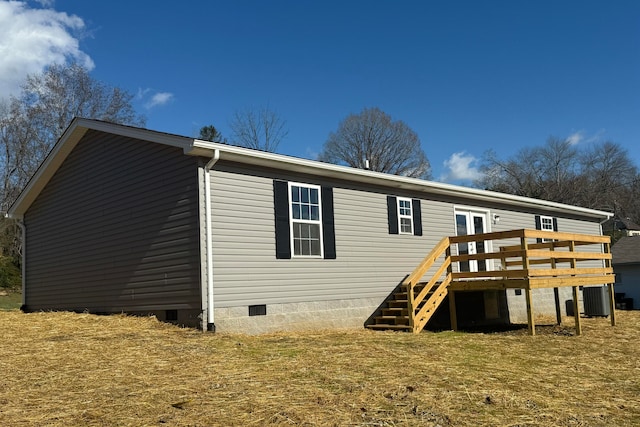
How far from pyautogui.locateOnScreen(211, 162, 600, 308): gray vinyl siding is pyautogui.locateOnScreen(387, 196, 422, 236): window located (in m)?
0.14

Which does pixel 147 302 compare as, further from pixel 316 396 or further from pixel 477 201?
pixel 477 201

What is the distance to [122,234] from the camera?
11.2 meters

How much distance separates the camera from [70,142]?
12695 millimetres

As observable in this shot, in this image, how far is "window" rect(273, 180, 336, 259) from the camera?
1045 centimetres

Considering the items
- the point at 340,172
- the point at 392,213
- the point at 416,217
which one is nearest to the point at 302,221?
the point at 340,172

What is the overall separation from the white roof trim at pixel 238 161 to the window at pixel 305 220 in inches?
15.6

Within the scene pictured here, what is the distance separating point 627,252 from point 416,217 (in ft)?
62.6

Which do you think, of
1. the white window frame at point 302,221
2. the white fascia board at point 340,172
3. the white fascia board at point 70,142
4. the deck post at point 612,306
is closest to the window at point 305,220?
the white window frame at point 302,221

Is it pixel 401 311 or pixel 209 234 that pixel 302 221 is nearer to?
pixel 209 234

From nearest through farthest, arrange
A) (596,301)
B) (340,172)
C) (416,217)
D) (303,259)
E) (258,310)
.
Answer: (258,310), (303,259), (340,172), (416,217), (596,301)

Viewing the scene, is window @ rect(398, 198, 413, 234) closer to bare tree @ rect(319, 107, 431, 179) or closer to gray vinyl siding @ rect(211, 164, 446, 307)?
gray vinyl siding @ rect(211, 164, 446, 307)

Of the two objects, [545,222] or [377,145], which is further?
[377,145]

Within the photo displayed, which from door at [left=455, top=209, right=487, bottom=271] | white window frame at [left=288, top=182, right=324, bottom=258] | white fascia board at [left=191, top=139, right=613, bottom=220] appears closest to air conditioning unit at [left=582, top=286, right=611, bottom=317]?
white fascia board at [left=191, top=139, right=613, bottom=220]

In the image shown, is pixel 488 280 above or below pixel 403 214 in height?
below
